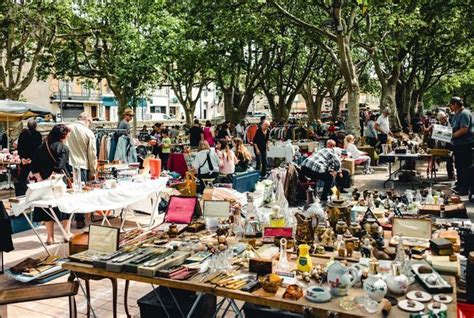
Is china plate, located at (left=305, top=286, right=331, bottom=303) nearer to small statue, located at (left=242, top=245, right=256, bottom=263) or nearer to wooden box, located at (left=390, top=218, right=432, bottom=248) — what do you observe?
small statue, located at (left=242, top=245, right=256, bottom=263)

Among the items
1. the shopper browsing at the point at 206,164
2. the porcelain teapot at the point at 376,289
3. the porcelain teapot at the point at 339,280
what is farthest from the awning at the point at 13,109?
the porcelain teapot at the point at 376,289

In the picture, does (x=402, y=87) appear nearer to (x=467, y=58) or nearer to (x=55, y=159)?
(x=467, y=58)

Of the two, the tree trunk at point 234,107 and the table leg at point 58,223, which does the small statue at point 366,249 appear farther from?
the tree trunk at point 234,107

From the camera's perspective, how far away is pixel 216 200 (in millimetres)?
5176

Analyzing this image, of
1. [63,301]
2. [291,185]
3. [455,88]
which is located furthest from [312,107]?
[63,301]

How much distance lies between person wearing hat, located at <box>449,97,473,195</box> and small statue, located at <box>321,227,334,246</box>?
6.50 metres

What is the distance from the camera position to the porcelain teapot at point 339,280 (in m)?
3.00

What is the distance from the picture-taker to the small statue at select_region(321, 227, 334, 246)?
3951 millimetres

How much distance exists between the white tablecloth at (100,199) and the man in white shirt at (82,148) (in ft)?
5.28

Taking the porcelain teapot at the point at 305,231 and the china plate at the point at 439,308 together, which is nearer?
the china plate at the point at 439,308

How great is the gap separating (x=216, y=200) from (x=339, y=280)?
2349 millimetres

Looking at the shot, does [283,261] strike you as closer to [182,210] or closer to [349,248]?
[349,248]

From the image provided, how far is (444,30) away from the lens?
2081 cm

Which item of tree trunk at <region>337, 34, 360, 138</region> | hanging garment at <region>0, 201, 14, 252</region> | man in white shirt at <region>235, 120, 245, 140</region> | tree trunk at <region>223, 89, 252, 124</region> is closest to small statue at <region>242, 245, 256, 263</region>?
hanging garment at <region>0, 201, 14, 252</region>
